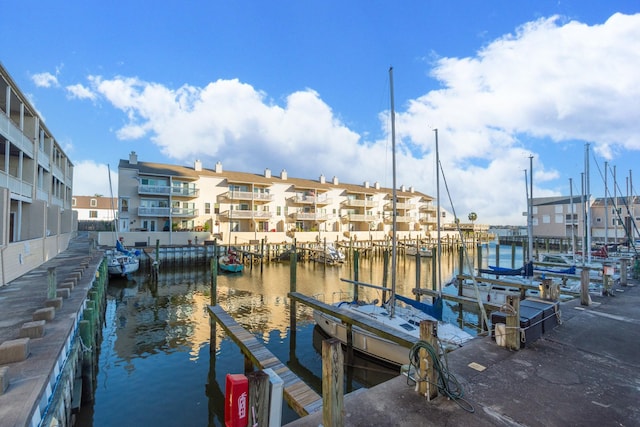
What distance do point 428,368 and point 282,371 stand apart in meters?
3.69

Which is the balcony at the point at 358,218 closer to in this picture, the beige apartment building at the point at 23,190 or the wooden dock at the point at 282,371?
the beige apartment building at the point at 23,190

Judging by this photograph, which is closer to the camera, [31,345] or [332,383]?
[332,383]

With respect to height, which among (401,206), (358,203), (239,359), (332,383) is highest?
(358,203)

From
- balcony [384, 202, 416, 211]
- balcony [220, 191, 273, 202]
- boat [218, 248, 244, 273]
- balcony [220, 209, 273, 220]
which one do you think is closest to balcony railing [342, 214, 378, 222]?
balcony [384, 202, 416, 211]

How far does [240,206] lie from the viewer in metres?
44.8

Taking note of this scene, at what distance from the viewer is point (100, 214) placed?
228 ft

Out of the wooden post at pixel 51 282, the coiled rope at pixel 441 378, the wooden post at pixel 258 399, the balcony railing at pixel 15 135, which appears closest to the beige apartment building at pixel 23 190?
the balcony railing at pixel 15 135

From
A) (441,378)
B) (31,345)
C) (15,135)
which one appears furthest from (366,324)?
(15,135)

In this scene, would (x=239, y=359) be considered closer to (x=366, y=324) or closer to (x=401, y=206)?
(x=366, y=324)

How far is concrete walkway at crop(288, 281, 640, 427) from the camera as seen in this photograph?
14.8 ft

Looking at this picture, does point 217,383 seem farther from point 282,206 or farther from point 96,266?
point 282,206

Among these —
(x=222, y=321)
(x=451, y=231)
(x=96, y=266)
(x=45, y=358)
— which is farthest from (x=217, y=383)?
(x=451, y=231)

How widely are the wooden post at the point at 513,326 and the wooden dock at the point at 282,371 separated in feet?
14.8

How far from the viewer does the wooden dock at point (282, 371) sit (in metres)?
5.87
